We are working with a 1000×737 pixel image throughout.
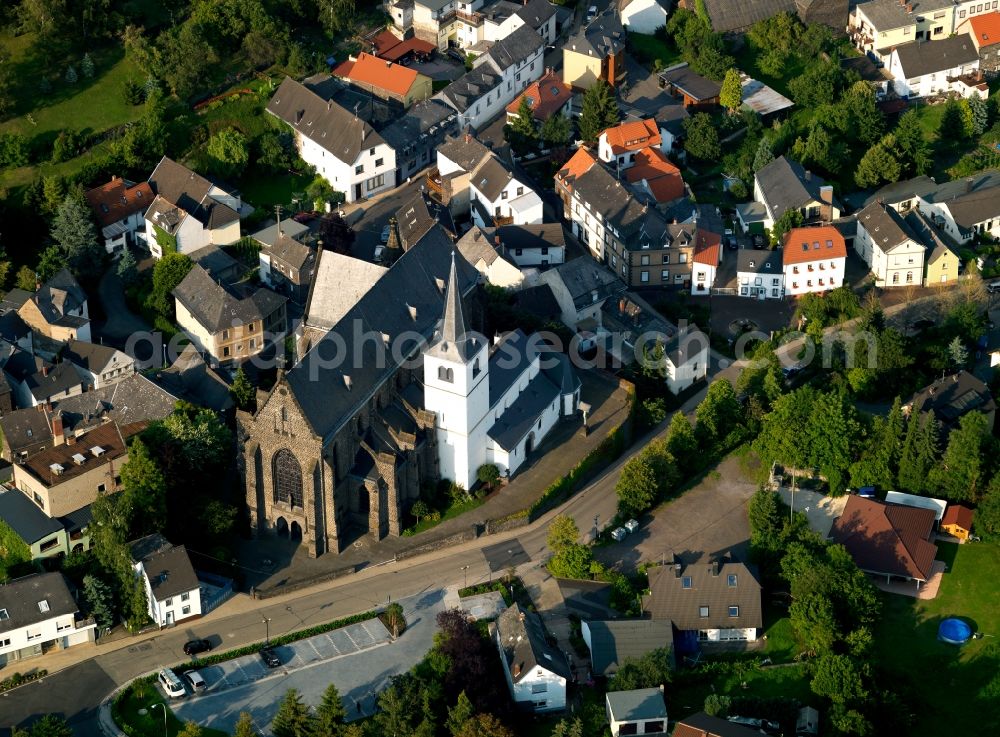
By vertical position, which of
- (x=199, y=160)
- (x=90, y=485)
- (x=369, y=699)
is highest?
(x=199, y=160)

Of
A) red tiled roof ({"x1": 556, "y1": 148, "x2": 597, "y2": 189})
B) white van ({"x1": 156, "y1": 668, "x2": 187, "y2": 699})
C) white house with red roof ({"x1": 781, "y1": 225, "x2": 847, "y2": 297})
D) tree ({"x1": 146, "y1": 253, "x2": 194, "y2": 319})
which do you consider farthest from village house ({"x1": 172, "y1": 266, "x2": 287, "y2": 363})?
white house with red roof ({"x1": 781, "y1": 225, "x2": 847, "y2": 297})

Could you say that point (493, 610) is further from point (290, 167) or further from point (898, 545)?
point (290, 167)

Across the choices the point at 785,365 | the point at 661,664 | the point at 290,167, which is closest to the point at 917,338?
the point at 785,365

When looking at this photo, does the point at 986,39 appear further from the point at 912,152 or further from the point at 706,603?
the point at 706,603

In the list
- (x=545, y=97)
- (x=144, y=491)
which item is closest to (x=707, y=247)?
(x=545, y=97)

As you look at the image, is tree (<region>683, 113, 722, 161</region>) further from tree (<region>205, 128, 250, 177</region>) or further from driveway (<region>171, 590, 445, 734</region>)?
driveway (<region>171, 590, 445, 734</region>)

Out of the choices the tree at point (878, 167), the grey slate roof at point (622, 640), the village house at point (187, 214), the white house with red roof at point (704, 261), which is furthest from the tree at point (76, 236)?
the tree at point (878, 167)
